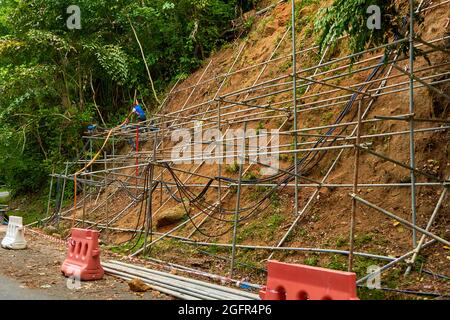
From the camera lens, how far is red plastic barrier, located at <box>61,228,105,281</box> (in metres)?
6.81

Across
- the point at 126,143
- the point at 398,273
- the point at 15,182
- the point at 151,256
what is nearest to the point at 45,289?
the point at 151,256

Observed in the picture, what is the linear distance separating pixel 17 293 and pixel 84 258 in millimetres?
1162

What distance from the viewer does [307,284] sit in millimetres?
4305

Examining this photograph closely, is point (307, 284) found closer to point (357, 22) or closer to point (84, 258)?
point (357, 22)

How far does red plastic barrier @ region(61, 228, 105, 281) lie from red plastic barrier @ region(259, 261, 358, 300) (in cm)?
301

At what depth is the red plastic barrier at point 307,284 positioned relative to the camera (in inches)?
155

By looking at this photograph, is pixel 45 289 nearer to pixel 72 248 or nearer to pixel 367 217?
pixel 72 248

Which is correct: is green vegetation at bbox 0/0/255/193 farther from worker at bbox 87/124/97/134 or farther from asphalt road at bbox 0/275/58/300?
asphalt road at bbox 0/275/58/300

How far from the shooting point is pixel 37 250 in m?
10.2

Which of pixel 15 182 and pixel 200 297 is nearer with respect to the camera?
pixel 200 297

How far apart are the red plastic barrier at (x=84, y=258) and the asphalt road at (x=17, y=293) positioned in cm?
73

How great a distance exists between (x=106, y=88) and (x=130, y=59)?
2338mm

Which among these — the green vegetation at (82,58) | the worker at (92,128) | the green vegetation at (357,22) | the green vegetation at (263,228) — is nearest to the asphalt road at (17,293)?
the green vegetation at (263,228)

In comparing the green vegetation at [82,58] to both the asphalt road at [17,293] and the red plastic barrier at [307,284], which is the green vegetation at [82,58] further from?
the red plastic barrier at [307,284]
